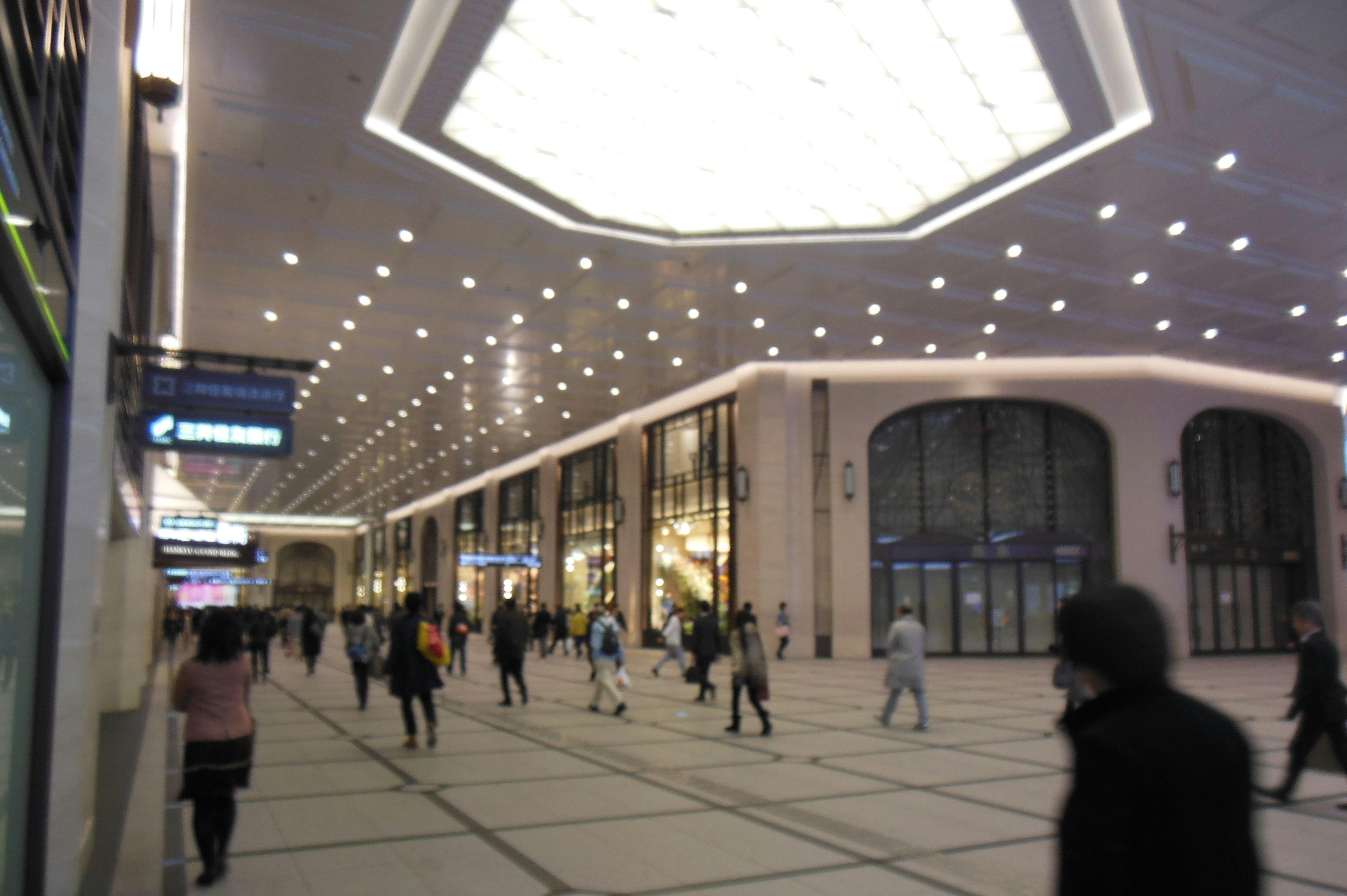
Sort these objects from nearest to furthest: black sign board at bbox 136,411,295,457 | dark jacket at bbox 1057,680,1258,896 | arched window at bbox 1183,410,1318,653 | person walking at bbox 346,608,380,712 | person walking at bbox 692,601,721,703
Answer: dark jacket at bbox 1057,680,1258,896, black sign board at bbox 136,411,295,457, person walking at bbox 346,608,380,712, person walking at bbox 692,601,721,703, arched window at bbox 1183,410,1318,653

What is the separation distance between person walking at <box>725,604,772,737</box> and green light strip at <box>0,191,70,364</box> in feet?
25.2

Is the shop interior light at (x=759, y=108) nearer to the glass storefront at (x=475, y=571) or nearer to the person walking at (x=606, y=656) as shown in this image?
the person walking at (x=606, y=656)

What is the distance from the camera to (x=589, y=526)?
36.4 metres

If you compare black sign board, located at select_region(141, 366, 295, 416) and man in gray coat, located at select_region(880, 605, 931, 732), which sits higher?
black sign board, located at select_region(141, 366, 295, 416)

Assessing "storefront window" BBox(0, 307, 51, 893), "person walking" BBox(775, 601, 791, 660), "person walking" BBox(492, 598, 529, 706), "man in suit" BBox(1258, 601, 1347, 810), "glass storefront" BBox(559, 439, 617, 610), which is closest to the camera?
"storefront window" BBox(0, 307, 51, 893)

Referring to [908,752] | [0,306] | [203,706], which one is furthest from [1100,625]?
[908,752]

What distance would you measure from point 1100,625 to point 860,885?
3.97 m

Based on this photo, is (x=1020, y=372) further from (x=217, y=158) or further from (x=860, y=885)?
(x=860, y=885)

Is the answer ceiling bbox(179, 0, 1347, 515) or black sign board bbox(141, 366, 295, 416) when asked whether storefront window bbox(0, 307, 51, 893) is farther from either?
ceiling bbox(179, 0, 1347, 515)

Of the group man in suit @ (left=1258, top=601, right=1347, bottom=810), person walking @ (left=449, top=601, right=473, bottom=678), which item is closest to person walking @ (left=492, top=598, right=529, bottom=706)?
person walking @ (left=449, top=601, right=473, bottom=678)

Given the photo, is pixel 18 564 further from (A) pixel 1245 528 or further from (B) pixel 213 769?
(A) pixel 1245 528

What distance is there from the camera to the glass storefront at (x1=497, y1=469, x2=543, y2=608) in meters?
41.3

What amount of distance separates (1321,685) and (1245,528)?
74.1 feet

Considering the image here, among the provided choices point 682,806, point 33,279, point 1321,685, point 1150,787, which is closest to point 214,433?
point 33,279
